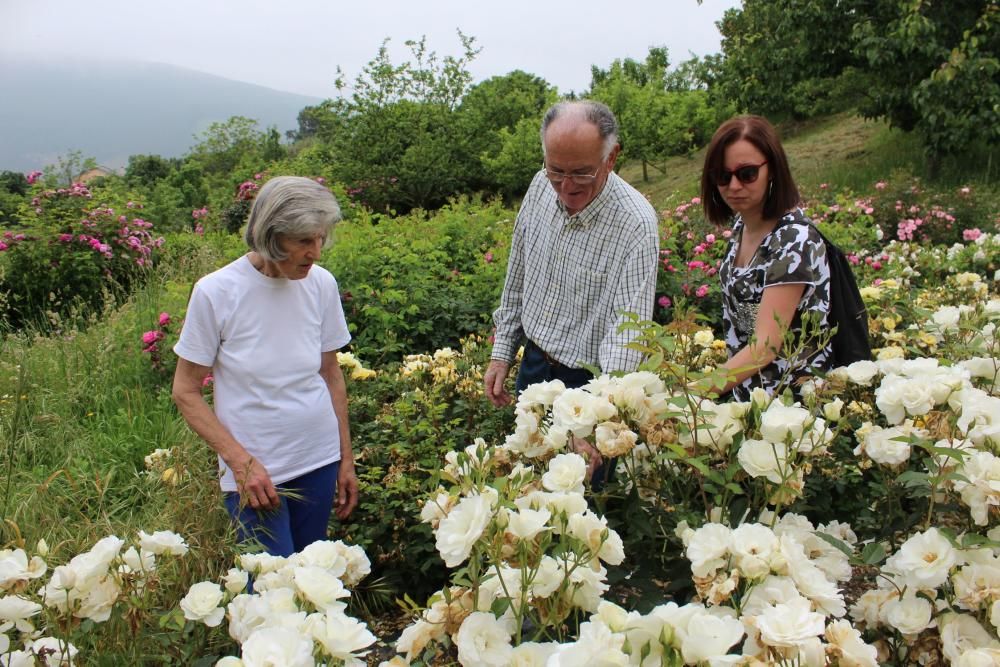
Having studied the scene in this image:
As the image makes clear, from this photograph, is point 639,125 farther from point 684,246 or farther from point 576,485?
point 576,485

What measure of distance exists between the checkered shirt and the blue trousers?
32.3 inches

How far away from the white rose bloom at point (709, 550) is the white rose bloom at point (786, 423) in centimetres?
20

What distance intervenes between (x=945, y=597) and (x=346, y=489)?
1.75 m

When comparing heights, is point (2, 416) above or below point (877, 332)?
below

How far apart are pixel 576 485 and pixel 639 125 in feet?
56.6

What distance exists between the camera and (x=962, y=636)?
0.97 meters

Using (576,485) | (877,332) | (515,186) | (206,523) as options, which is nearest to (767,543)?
(576,485)

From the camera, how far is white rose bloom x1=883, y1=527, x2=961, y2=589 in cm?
98

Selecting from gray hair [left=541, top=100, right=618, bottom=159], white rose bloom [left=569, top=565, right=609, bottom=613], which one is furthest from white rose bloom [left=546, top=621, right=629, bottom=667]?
gray hair [left=541, top=100, right=618, bottom=159]

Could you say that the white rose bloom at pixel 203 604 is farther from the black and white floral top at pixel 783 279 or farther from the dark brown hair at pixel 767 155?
the dark brown hair at pixel 767 155

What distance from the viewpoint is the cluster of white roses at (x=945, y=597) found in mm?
957

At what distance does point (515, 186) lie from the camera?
16484mm

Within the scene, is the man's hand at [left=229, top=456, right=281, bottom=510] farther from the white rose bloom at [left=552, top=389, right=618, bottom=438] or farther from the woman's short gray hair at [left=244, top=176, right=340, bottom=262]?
the white rose bloom at [left=552, top=389, right=618, bottom=438]

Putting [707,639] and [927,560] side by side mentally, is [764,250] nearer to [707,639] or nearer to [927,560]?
[927,560]
